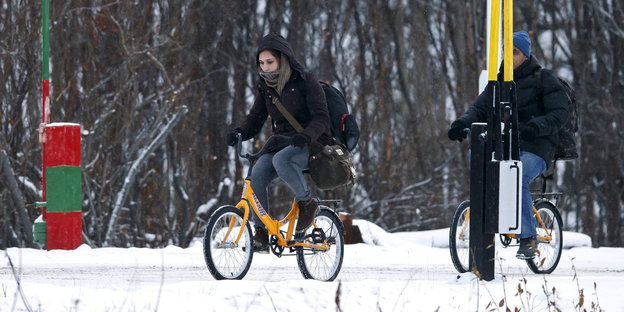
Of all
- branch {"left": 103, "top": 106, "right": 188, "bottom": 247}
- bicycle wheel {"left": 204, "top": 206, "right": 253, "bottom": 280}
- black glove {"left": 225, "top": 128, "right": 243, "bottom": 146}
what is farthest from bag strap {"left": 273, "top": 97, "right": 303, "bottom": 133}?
branch {"left": 103, "top": 106, "right": 188, "bottom": 247}

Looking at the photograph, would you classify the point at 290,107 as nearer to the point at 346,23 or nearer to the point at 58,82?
the point at 58,82

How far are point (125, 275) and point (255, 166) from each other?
4.38 ft

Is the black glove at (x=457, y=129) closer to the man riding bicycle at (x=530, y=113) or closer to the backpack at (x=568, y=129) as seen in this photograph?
the man riding bicycle at (x=530, y=113)

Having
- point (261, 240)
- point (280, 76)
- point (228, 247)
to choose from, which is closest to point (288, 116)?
point (280, 76)

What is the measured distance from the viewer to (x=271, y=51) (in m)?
7.93

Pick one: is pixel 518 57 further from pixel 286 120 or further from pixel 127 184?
pixel 127 184

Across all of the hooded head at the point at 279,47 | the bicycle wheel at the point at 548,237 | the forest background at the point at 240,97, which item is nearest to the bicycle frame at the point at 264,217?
the hooded head at the point at 279,47

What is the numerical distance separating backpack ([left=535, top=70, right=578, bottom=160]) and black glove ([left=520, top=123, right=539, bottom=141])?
406mm

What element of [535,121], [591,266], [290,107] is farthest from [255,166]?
[591,266]

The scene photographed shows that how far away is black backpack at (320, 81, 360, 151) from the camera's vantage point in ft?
26.8

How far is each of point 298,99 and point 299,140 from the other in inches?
18.4

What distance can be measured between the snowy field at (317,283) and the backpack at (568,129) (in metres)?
0.92

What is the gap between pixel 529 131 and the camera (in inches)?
329

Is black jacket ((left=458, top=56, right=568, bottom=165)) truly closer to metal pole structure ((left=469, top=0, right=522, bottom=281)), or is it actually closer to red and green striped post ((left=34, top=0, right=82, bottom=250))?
metal pole structure ((left=469, top=0, right=522, bottom=281))
